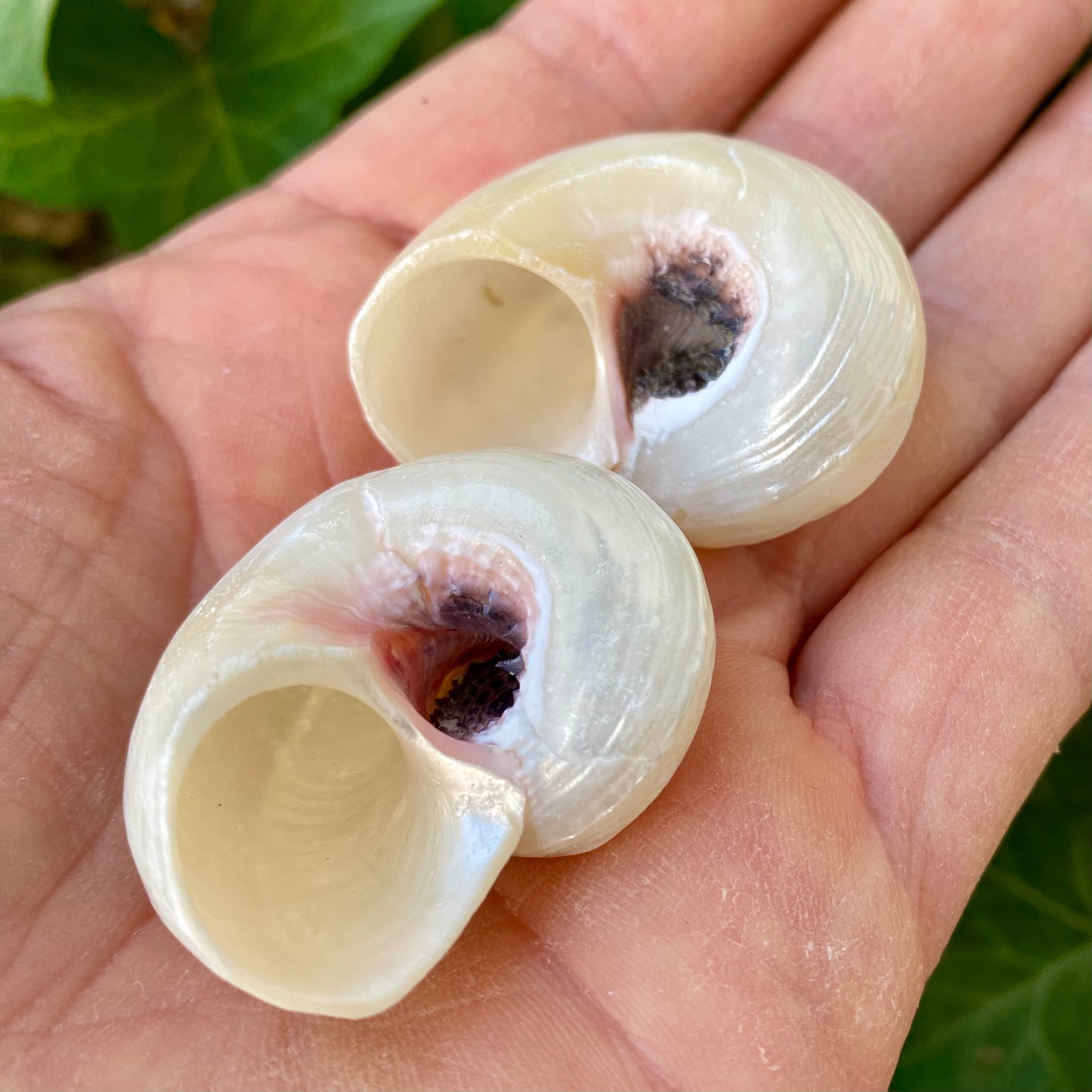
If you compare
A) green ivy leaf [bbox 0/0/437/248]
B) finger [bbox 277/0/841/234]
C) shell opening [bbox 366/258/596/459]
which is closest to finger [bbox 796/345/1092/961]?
shell opening [bbox 366/258/596/459]

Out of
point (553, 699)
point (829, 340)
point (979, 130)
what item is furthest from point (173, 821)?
point (979, 130)

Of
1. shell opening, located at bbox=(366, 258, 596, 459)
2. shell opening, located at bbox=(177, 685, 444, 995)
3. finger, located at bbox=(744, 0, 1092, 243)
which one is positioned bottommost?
shell opening, located at bbox=(177, 685, 444, 995)

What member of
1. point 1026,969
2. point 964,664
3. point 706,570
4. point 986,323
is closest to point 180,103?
point 706,570

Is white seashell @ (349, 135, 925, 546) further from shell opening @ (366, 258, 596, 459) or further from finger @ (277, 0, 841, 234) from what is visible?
finger @ (277, 0, 841, 234)

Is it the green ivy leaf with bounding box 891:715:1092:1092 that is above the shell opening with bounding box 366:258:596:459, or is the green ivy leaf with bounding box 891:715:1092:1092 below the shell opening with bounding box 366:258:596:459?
below

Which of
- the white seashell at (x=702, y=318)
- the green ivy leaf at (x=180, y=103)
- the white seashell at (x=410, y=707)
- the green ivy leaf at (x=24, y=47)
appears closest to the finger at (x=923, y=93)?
the white seashell at (x=702, y=318)

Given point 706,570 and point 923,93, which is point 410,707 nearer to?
point 706,570
